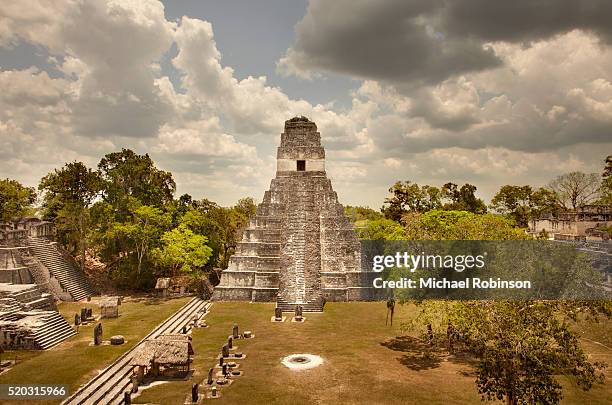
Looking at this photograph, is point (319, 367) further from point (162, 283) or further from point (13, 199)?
point (13, 199)

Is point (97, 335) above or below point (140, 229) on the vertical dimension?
below

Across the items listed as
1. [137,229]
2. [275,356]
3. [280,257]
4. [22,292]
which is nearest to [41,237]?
[137,229]

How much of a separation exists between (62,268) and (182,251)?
10920mm

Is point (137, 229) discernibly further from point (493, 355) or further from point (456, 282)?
point (493, 355)

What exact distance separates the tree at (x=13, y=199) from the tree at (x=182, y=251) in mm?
24059

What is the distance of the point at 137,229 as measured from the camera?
121 ft

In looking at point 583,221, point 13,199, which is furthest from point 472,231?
point 13,199

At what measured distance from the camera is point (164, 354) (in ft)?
62.5

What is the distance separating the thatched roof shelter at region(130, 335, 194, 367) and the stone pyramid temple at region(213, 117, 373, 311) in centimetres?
1307

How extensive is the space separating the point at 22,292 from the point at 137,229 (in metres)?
11.3

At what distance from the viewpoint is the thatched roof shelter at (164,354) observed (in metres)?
18.9

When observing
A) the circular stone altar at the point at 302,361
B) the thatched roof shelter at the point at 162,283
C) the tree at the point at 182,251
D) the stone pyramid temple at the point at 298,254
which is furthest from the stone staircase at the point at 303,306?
the thatched roof shelter at the point at 162,283

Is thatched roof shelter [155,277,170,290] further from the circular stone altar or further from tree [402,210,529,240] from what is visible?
tree [402,210,529,240]

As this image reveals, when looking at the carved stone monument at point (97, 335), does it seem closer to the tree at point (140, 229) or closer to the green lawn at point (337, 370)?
the green lawn at point (337, 370)
